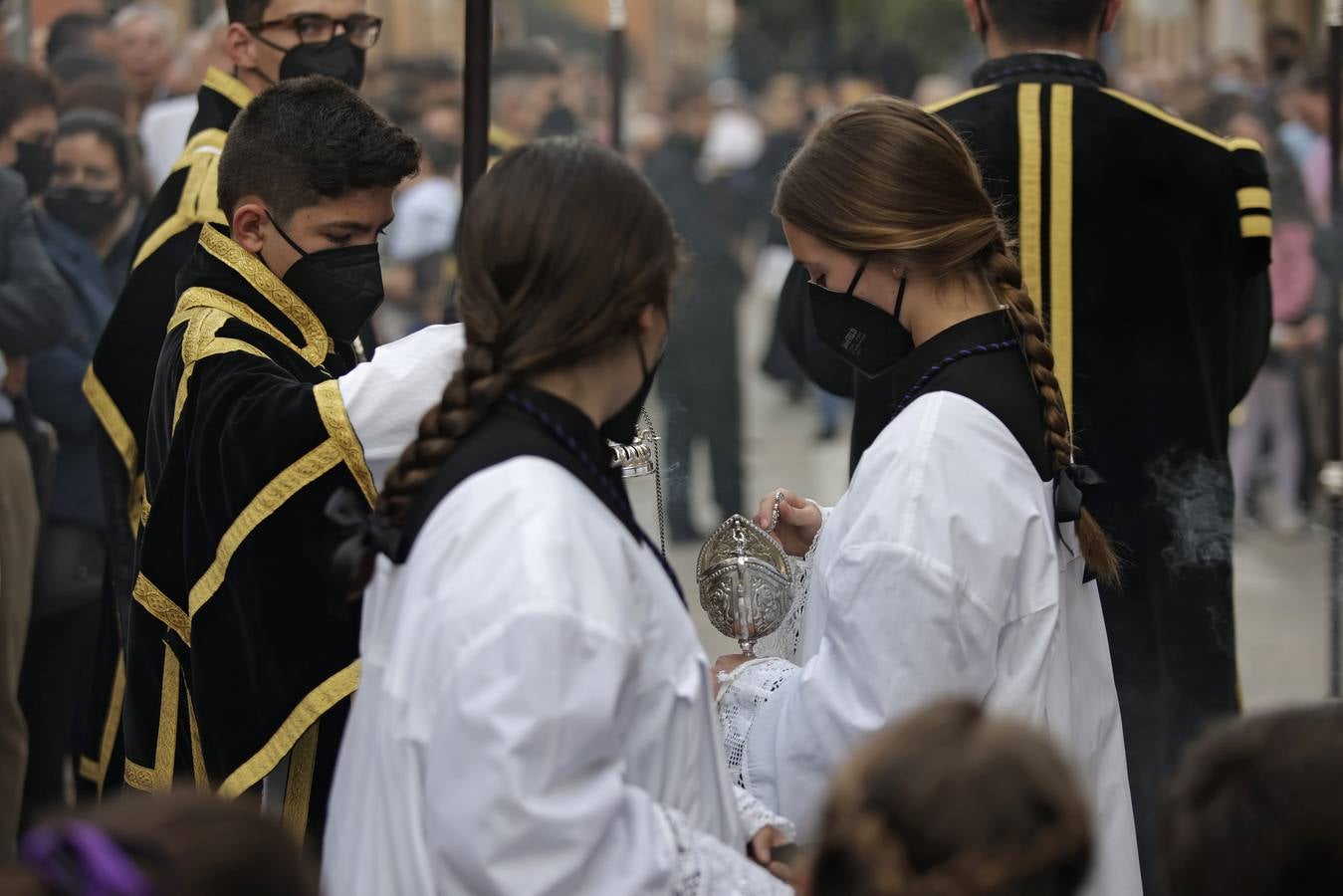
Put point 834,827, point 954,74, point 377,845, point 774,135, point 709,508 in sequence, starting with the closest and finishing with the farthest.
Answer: point 834,827
point 377,845
point 709,508
point 774,135
point 954,74

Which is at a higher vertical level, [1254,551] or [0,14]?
[0,14]

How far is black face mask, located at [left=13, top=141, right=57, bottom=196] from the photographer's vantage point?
4820mm

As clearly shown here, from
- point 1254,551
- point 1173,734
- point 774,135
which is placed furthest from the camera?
point 774,135

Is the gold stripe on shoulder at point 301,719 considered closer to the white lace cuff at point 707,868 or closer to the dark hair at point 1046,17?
the white lace cuff at point 707,868

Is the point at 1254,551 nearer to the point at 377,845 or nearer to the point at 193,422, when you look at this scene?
the point at 193,422

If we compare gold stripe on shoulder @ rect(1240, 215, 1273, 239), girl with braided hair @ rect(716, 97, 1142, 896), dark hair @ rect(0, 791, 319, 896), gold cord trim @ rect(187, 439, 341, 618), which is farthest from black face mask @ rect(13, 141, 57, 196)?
dark hair @ rect(0, 791, 319, 896)

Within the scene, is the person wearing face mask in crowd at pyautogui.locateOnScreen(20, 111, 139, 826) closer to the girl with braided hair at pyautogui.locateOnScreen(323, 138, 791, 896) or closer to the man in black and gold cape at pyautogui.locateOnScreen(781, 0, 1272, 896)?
the man in black and gold cape at pyautogui.locateOnScreen(781, 0, 1272, 896)

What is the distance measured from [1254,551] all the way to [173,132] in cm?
510

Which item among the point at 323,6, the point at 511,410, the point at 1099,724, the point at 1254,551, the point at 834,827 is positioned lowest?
the point at 1254,551

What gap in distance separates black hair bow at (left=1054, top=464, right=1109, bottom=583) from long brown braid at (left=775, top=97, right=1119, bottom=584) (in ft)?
0.07

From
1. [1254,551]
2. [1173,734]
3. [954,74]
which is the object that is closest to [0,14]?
[1173,734]

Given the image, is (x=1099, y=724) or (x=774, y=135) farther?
(x=774, y=135)

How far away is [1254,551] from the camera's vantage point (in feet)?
27.0

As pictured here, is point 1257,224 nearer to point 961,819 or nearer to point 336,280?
point 336,280
